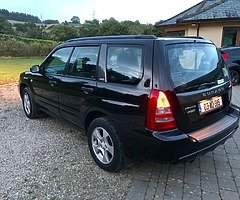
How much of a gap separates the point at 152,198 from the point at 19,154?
2.26m

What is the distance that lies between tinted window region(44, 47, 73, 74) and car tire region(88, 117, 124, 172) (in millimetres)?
1339

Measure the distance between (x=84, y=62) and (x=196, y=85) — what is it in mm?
1700

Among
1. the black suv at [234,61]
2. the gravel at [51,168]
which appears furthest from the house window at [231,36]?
the gravel at [51,168]

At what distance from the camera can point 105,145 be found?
377 centimetres

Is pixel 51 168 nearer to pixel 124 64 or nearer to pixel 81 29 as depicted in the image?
pixel 124 64

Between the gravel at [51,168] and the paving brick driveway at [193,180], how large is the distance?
8.0 inches

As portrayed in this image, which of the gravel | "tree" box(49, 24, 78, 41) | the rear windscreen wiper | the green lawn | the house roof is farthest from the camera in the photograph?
"tree" box(49, 24, 78, 41)

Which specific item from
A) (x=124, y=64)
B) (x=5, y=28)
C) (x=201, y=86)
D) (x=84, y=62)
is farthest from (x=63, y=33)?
(x=201, y=86)

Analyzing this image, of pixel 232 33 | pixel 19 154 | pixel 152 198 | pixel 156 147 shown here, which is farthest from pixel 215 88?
pixel 232 33

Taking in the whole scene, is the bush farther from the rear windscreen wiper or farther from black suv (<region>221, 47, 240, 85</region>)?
the rear windscreen wiper

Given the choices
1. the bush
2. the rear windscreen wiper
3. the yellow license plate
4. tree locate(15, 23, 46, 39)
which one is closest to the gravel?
the yellow license plate

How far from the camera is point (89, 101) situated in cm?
387

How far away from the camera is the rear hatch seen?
10.1 ft

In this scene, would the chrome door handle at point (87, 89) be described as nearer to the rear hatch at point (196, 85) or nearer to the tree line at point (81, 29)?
the rear hatch at point (196, 85)
